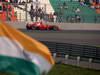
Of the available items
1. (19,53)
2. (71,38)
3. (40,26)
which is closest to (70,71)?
(19,53)

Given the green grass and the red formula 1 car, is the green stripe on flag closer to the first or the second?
the green grass

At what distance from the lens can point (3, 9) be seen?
35375 mm

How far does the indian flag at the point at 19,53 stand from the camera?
166 inches

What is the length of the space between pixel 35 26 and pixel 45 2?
19.9 feet

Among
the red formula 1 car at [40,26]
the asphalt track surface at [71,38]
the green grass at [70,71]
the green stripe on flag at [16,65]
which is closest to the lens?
the green stripe on flag at [16,65]

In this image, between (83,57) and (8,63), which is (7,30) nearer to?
(8,63)

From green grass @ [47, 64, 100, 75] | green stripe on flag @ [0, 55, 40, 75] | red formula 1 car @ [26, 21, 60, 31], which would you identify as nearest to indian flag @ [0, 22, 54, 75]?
green stripe on flag @ [0, 55, 40, 75]

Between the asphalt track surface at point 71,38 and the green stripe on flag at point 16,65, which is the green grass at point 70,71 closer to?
the green stripe on flag at point 16,65

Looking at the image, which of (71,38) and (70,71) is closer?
(70,71)

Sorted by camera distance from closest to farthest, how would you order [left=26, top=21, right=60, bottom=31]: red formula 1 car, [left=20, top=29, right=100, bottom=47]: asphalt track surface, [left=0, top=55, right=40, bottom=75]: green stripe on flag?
[left=0, top=55, right=40, bottom=75]: green stripe on flag
[left=20, top=29, right=100, bottom=47]: asphalt track surface
[left=26, top=21, right=60, bottom=31]: red formula 1 car

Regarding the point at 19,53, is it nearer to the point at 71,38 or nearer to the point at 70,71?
the point at 70,71

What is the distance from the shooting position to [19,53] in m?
4.29

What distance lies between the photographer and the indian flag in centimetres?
423

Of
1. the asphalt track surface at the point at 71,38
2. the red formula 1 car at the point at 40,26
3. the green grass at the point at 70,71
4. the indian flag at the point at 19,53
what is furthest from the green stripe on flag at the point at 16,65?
the red formula 1 car at the point at 40,26
